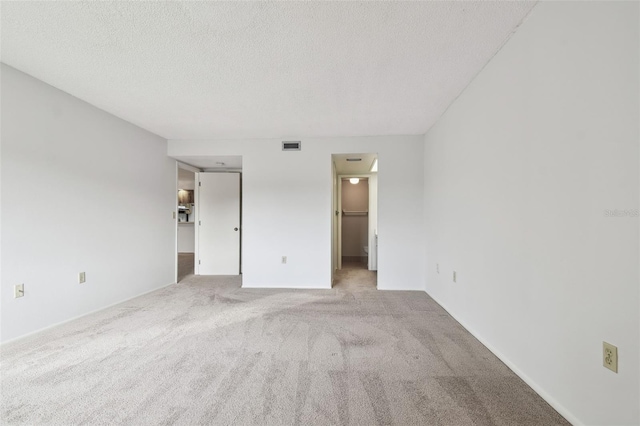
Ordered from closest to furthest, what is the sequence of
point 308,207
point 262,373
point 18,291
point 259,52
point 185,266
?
1. point 262,373
2. point 259,52
3. point 18,291
4. point 308,207
5. point 185,266

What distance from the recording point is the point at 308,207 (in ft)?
12.1

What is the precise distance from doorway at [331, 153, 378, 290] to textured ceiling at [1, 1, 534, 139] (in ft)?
4.87

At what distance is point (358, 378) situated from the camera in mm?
1569

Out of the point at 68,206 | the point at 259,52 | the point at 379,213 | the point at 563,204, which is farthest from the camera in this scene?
the point at 379,213

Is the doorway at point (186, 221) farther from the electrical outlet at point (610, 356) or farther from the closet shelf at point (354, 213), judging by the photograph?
the electrical outlet at point (610, 356)

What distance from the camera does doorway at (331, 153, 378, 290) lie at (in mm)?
4098

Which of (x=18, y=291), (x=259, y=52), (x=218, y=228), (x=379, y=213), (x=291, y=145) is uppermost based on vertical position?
(x=259, y=52)

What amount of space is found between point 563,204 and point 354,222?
18.0 feet

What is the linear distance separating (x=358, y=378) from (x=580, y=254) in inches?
54.8

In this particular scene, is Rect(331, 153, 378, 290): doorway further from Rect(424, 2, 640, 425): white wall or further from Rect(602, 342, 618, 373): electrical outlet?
Rect(602, 342, 618, 373): electrical outlet

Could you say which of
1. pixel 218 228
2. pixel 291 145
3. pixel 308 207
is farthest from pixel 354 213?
pixel 218 228

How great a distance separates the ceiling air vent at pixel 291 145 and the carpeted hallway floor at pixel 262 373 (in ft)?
7.66

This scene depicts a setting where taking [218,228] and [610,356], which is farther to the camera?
[218,228]

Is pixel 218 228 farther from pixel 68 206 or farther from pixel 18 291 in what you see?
pixel 18 291
